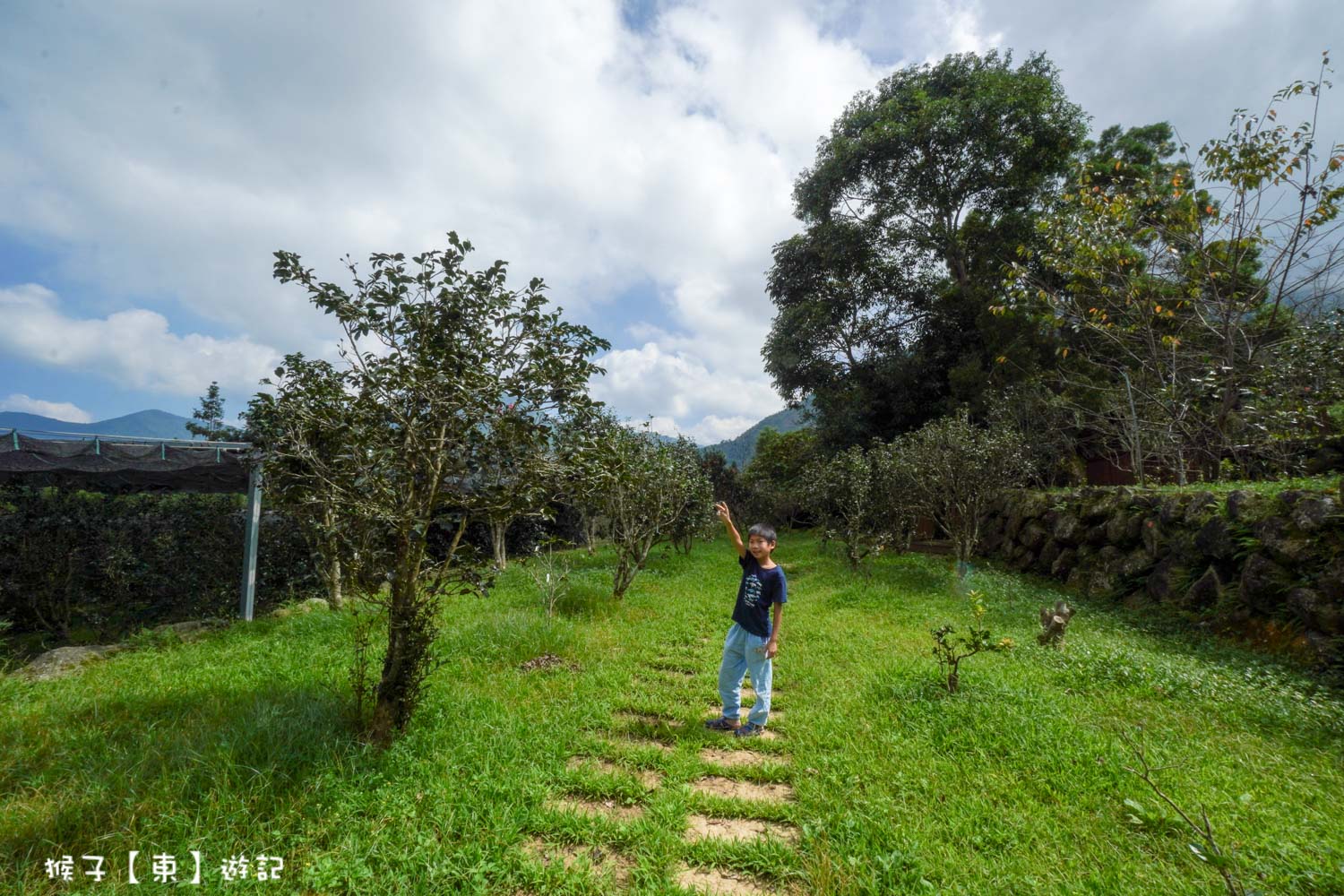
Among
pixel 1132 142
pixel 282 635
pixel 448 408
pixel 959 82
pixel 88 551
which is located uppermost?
pixel 959 82

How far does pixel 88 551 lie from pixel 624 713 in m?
9.47

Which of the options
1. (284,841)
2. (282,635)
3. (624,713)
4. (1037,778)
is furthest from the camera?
(282,635)

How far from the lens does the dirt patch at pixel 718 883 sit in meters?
2.61

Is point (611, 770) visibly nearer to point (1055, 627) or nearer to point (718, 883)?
point (718, 883)

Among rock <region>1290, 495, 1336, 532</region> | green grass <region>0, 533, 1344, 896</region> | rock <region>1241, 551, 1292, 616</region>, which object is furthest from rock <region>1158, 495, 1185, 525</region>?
green grass <region>0, 533, 1344, 896</region>

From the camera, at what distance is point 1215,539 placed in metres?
6.76

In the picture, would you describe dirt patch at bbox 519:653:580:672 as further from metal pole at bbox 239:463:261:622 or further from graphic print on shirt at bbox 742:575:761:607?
metal pole at bbox 239:463:261:622

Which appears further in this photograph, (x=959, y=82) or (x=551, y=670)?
(x=959, y=82)

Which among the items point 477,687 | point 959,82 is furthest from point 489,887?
point 959,82

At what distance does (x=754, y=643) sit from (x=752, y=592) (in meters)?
0.42

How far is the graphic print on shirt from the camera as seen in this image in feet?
14.7

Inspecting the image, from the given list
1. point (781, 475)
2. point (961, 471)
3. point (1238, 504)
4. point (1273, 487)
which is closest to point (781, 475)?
point (781, 475)

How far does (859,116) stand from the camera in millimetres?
20625

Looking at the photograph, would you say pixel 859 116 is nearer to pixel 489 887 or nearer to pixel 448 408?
pixel 448 408
